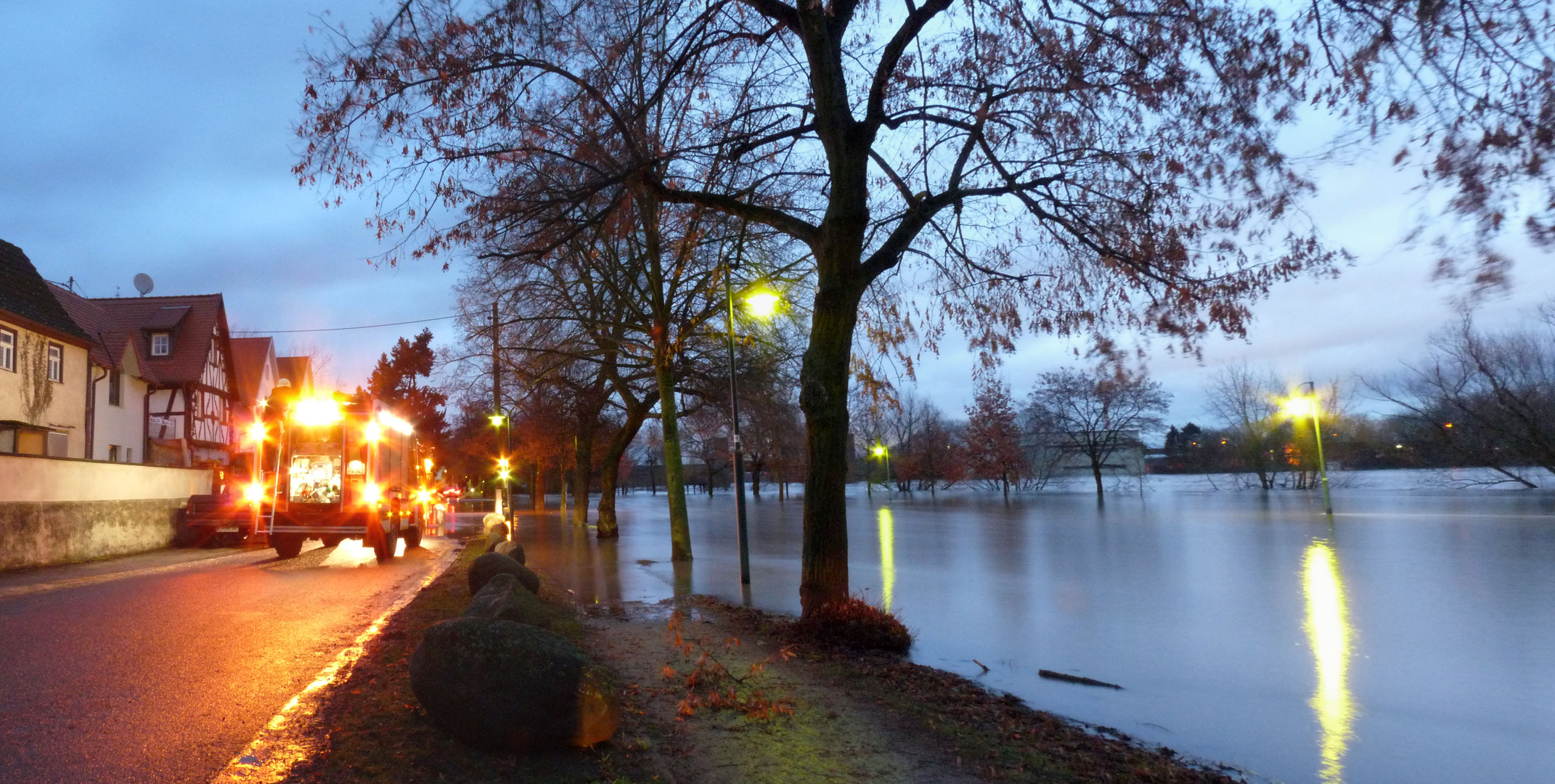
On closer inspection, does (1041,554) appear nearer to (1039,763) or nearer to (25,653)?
(1039,763)

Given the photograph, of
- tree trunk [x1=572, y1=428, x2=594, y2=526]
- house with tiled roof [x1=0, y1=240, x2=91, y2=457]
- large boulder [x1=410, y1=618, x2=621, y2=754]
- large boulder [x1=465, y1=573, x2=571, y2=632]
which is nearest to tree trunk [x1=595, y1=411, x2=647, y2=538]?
tree trunk [x1=572, y1=428, x2=594, y2=526]

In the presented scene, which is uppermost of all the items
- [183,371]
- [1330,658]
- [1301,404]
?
[183,371]

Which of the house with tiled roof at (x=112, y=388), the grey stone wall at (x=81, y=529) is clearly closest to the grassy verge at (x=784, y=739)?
the grey stone wall at (x=81, y=529)

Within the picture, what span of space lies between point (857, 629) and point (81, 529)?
17.5 m

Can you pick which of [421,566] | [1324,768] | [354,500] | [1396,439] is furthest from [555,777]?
[1396,439]

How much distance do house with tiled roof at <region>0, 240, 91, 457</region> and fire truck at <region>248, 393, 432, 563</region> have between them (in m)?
6.92

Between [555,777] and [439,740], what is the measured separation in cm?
81

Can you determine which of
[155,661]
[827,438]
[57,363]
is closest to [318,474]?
[57,363]

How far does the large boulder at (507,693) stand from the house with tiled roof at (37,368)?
2197cm

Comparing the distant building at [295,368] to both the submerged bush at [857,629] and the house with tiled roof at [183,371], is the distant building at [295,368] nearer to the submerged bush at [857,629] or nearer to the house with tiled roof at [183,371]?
the house with tiled roof at [183,371]

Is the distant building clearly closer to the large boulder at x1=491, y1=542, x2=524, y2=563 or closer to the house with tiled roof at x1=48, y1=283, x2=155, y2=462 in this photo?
the house with tiled roof at x1=48, y1=283, x2=155, y2=462

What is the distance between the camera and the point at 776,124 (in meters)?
10.8

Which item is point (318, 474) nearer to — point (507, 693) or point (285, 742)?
point (285, 742)

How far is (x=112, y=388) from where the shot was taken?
29.1 metres
